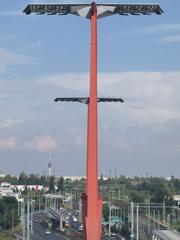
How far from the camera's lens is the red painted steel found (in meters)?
24.4

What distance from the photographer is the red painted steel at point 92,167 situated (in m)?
24.4

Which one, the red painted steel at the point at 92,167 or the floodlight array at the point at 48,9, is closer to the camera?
the red painted steel at the point at 92,167

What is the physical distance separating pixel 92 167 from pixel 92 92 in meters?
2.36

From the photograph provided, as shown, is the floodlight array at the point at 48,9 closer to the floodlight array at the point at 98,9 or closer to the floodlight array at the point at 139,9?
the floodlight array at the point at 98,9

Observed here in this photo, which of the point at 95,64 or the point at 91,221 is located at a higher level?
the point at 95,64

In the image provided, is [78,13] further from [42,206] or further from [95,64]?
[42,206]

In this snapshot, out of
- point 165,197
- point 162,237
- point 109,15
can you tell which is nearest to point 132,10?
point 109,15

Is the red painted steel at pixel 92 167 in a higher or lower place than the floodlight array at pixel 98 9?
lower

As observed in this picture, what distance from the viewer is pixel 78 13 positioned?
24922 mm

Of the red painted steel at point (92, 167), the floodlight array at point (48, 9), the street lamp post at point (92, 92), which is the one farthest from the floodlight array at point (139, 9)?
the floodlight array at point (48, 9)

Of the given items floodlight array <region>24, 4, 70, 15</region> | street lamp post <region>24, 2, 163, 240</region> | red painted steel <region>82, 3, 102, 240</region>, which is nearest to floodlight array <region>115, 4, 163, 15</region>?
street lamp post <region>24, 2, 163, 240</region>

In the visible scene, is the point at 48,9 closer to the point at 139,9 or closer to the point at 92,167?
the point at 139,9

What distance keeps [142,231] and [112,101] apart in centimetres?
Answer: 7031

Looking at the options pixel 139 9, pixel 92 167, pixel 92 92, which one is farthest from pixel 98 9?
pixel 92 167
